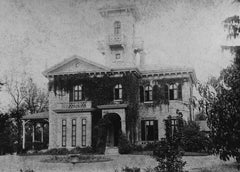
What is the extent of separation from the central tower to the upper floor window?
4.10m

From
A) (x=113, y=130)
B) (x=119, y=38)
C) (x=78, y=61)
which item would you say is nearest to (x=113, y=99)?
(x=113, y=130)

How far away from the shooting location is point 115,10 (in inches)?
1167

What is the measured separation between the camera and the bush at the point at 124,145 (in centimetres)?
2422

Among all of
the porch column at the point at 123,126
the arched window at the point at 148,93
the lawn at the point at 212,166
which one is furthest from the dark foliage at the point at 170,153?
the arched window at the point at 148,93

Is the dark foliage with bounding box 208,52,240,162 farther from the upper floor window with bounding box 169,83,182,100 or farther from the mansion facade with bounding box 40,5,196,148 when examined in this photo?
the upper floor window with bounding box 169,83,182,100

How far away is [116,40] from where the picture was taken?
29406 mm

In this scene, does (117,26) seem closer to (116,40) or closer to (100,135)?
(116,40)

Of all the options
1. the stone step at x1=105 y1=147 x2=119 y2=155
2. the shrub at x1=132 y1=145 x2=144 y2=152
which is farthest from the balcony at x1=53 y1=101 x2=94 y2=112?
the shrub at x1=132 y1=145 x2=144 y2=152

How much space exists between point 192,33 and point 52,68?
13968mm

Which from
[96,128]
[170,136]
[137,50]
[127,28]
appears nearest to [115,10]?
[127,28]

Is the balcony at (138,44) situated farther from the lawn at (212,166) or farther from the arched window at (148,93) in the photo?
the lawn at (212,166)

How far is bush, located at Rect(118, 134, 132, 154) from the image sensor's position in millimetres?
24219

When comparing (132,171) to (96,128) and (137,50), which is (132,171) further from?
(137,50)

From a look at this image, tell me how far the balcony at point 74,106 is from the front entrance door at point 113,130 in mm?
1974
